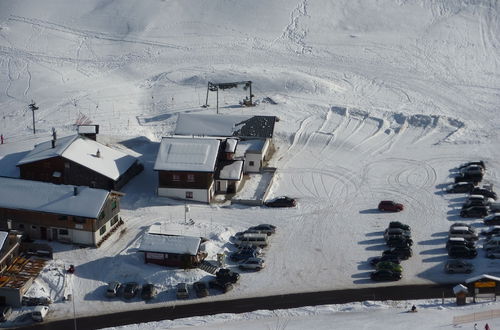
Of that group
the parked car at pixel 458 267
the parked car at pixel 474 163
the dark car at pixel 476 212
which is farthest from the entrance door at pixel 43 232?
the parked car at pixel 474 163

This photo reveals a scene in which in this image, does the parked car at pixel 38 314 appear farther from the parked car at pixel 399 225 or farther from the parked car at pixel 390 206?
the parked car at pixel 390 206

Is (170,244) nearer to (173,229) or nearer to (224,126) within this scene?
(173,229)

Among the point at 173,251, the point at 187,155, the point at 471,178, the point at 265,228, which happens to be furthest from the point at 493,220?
the point at 173,251

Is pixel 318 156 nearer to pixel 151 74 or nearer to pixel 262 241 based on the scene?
pixel 262 241

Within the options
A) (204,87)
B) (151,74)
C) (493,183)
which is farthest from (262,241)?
(151,74)

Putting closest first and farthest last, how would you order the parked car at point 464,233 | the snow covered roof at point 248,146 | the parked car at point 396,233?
the parked car at point 464,233 < the parked car at point 396,233 < the snow covered roof at point 248,146

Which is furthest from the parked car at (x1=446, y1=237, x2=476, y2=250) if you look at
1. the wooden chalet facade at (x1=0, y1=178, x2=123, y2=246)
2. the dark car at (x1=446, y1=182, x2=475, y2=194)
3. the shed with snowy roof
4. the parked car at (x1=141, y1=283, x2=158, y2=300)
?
the wooden chalet facade at (x1=0, y1=178, x2=123, y2=246)
